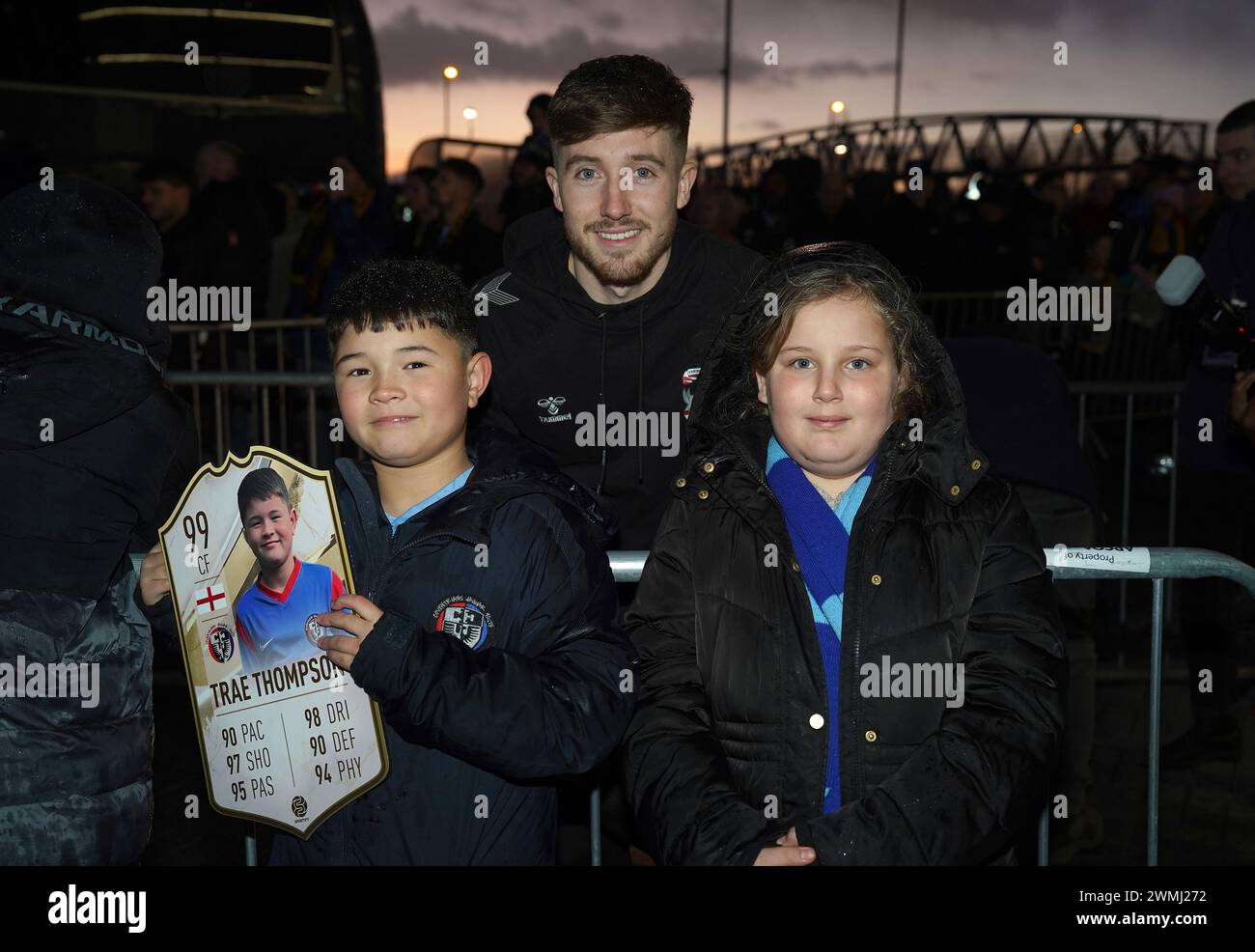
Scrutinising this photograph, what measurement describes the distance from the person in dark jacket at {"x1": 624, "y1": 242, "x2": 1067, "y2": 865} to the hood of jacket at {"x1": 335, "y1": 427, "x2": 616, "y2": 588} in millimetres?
225

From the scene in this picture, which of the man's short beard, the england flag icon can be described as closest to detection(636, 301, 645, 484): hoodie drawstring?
the man's short beard

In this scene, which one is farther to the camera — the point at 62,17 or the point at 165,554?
the point at 62,17

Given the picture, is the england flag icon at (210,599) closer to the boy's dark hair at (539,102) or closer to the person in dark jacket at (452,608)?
the person in dark jacket at (452,608)

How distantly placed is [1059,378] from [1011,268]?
6.65 m

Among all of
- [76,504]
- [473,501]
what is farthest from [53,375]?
[473,501]

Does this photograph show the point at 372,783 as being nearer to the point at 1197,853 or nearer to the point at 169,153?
the point at 1197,853

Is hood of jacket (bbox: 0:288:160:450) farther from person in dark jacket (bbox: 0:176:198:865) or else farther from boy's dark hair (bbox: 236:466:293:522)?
boy's dark hair (bbox: 236:466:293:522)

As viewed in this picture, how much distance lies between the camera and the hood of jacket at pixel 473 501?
2.47m

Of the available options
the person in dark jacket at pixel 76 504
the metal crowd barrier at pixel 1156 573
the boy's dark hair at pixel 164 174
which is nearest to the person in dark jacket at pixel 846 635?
the metal crowd barrier at pixel 1156 573

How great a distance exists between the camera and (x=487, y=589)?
248 centimetres

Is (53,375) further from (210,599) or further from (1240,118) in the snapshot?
(1240,118)

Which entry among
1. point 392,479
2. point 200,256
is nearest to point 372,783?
point 392,479

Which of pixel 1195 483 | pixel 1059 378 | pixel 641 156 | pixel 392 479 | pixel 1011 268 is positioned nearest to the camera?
pixel 392 479

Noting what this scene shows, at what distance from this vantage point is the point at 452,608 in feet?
8.07
